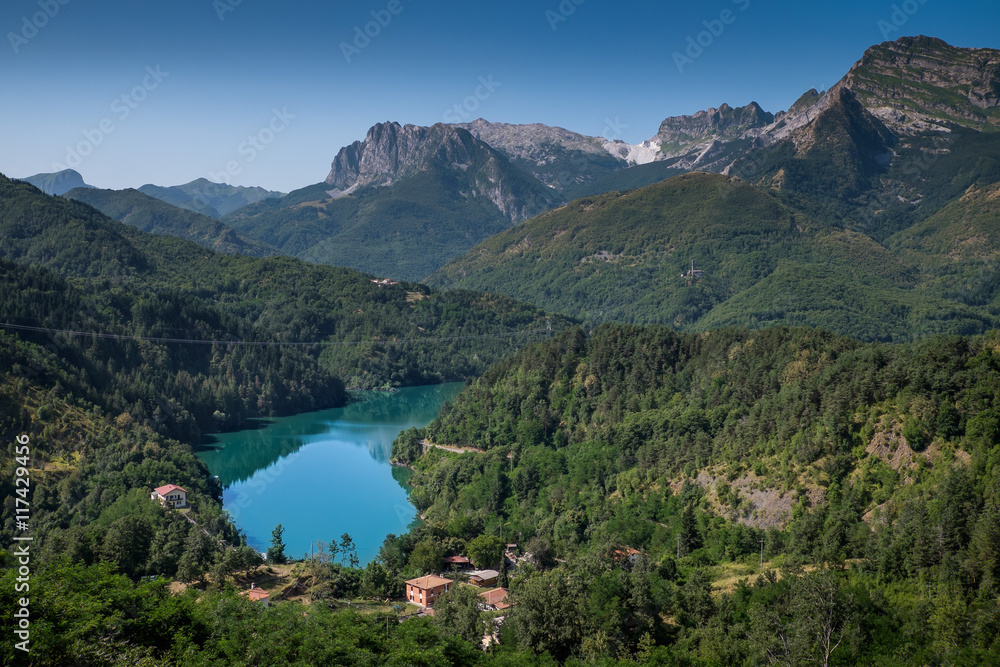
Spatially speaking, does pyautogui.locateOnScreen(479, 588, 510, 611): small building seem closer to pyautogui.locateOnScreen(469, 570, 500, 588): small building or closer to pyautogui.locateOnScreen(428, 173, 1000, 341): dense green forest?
pyautogui.locateOnScreen(469, 570, 500, 588): small building

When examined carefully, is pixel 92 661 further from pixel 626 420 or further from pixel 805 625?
pixel 626 420

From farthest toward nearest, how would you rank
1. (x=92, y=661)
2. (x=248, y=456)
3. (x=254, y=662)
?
(x=248, y=456)
(x=254, y=662)
(x=92, y=661)

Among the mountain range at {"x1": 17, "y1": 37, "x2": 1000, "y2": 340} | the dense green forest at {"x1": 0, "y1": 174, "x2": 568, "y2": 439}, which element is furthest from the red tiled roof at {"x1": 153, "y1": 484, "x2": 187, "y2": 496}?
the mountain range at {"x1": 17, "y1": 37, "x2": 1000, "y2": 340}

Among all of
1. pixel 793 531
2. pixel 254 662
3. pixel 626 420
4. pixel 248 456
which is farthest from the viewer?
pixel 248 456

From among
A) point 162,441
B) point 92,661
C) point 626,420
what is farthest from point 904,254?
point 92,661

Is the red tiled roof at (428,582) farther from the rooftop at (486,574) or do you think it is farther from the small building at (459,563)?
the small building at (459,563)

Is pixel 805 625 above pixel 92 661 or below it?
below

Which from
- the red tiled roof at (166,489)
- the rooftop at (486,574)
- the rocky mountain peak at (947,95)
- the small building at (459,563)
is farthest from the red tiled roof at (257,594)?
the rocky mountain peak at (947,95)
